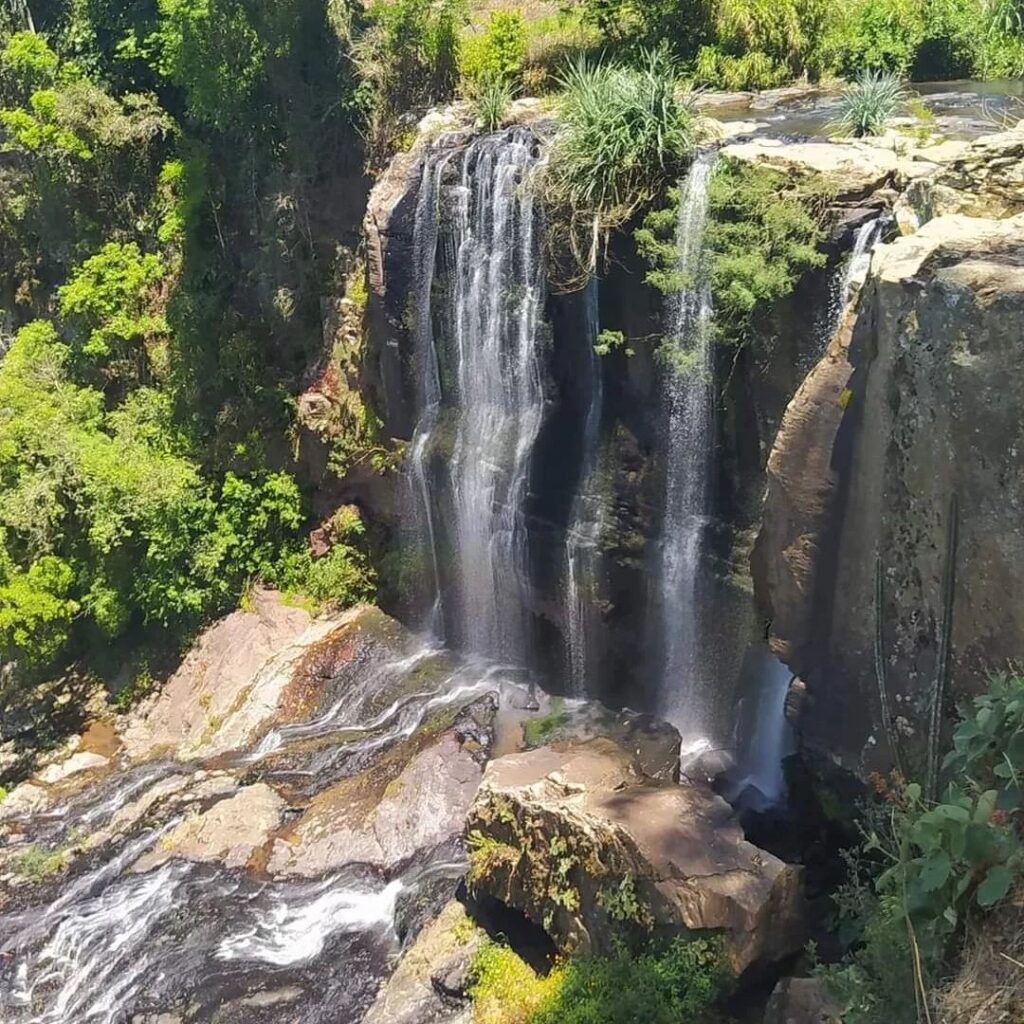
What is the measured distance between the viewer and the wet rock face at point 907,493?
5.97m

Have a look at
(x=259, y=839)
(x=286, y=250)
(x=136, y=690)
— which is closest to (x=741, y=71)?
(x=286, y=250)

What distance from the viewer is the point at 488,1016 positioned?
7.51 meters

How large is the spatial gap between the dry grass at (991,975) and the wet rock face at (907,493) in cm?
251

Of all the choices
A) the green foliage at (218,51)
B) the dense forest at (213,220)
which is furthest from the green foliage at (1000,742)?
the green foliage at (218,51)

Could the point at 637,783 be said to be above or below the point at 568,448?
below

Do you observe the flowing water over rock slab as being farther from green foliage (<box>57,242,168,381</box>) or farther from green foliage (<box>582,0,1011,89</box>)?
green foliage (<box>582,0,1011,89</box>)

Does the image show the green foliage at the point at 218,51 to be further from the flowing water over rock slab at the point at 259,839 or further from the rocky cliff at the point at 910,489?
the rocky cliff at the point at 910,489

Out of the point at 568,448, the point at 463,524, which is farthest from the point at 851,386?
the point at 463,524

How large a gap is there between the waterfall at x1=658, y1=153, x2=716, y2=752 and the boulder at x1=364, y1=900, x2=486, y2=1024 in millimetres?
3756

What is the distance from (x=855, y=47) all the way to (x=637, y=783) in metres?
10.3

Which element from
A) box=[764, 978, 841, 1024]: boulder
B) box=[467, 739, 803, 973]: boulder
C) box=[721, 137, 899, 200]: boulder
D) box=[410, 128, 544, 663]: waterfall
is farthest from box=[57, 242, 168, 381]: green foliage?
box=[764, 978, 841, 1024]: boulder

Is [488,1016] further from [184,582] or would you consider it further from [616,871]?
[184,582]

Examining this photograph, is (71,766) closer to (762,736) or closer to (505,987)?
(505,987)

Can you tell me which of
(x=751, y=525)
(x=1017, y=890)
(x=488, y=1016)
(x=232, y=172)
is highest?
(x=232, y=172)
